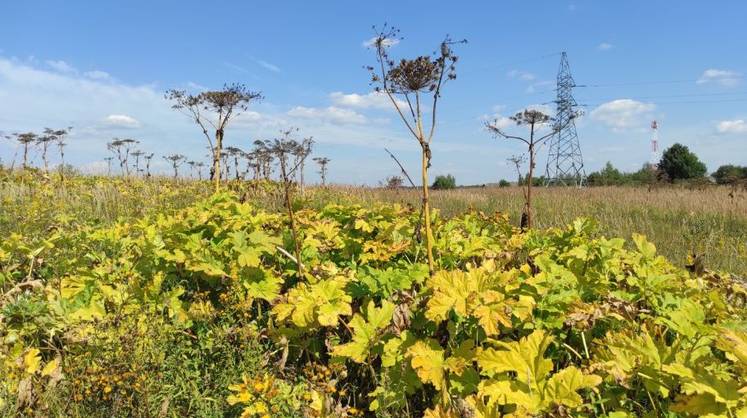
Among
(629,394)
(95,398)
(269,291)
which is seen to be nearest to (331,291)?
(269,291)

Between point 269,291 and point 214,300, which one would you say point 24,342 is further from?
point 269,291

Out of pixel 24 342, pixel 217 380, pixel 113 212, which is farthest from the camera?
pixel 113 212

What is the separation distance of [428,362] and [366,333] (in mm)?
348

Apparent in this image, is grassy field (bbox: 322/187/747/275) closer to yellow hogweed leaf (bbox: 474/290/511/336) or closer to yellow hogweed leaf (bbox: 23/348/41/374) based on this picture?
yellow hogweed leaf (bbox: 474/290/511/336)

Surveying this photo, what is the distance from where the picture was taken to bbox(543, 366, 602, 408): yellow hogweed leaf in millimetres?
1584

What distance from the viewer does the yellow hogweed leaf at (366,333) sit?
6.95ft

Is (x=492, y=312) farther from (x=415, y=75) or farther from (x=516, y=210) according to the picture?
(x=516, y=210)

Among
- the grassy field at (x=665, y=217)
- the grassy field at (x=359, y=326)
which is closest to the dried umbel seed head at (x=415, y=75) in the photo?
the grassy field at (x=359, y=326)

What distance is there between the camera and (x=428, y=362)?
1891 mm

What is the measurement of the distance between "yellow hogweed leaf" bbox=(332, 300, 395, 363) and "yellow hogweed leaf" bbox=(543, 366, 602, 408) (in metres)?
0.72

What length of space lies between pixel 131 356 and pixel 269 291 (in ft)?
2.41

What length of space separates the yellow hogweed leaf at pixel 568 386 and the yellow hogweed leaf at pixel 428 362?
0.39 m

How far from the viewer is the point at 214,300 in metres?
3.03

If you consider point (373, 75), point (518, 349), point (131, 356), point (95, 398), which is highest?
point (373, 75)
